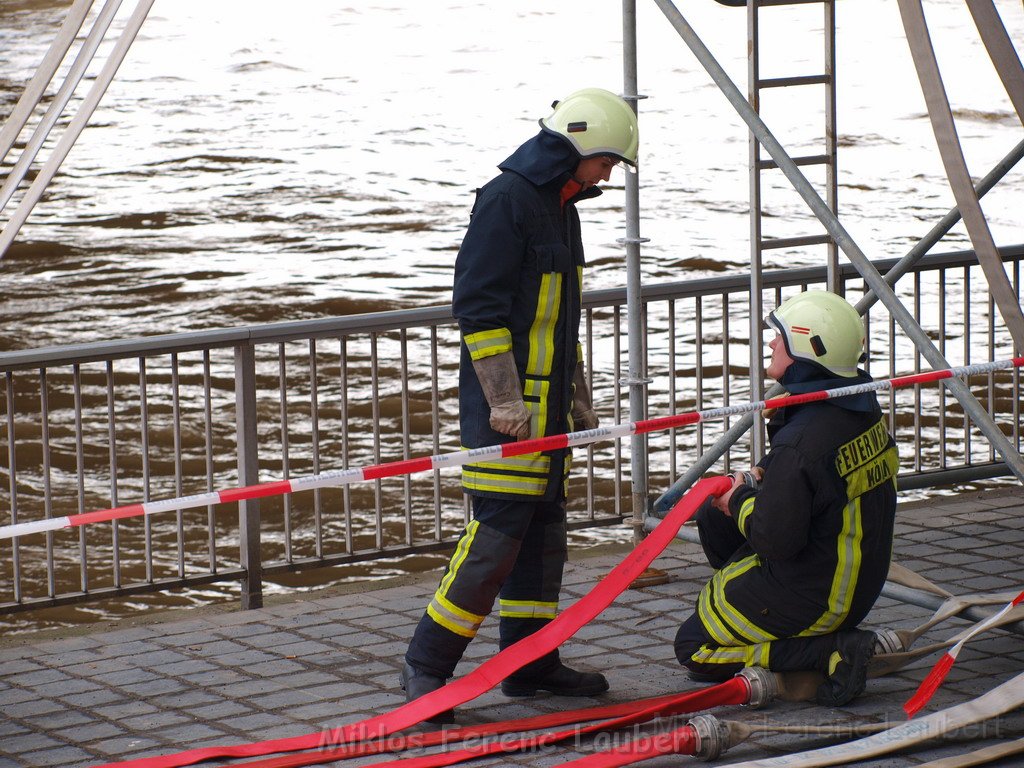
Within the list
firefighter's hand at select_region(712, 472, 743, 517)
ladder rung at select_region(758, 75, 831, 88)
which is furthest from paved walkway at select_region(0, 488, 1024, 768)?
ladder rung at select_region(758, 75, 831, 88)

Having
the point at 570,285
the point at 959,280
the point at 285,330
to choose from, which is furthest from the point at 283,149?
the point at 570,285

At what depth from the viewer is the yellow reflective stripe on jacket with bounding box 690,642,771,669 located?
5168 millimetres

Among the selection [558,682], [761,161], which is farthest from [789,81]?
[558,682]

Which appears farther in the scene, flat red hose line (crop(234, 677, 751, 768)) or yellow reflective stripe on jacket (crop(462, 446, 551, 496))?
yellow reflective stripe on jacket (crop(462, 446, 551, 496))

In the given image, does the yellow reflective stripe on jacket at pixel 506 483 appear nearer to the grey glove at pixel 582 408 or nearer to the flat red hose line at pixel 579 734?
the grey glove at pixel 582 408

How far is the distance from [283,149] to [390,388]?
11.3m

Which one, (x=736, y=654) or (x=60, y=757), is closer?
(x=60, y=757)

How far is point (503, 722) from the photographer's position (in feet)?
16.5

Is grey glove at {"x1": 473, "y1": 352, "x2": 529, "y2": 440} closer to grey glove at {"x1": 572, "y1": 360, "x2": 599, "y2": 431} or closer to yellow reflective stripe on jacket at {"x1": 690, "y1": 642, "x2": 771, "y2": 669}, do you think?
grey glove at {"x1": 572, "y1": 360, "x2": 599, "y2": 431}

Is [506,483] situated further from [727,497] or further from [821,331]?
[821,331]

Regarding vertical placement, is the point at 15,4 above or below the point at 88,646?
above

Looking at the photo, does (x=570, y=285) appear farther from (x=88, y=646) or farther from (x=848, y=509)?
(x=88, y=646)

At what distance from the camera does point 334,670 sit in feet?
18.7

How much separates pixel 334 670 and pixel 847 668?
1852mm
